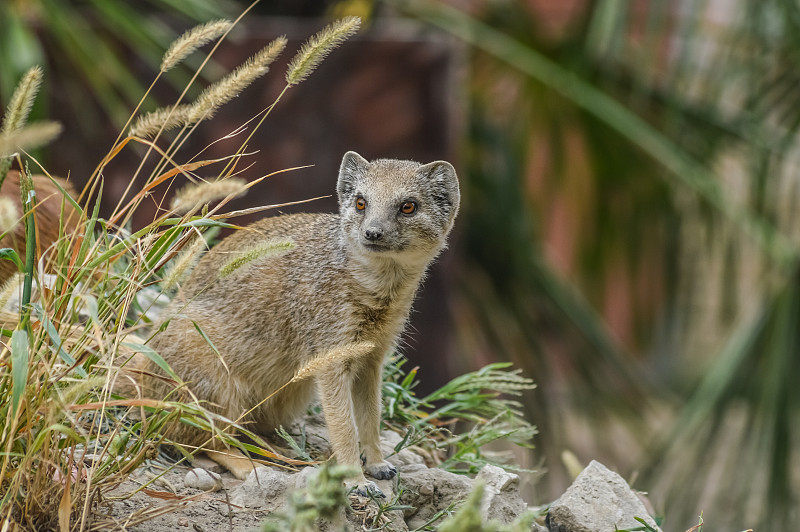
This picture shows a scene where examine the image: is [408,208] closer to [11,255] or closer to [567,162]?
[11,255]

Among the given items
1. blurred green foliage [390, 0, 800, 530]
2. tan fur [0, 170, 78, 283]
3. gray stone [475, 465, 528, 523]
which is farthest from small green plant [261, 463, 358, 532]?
blurred green foliage [390, 0, 800, 530]

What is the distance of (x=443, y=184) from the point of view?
3.11 m

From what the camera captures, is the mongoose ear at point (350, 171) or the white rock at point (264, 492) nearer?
the white rock at point (264, 492)

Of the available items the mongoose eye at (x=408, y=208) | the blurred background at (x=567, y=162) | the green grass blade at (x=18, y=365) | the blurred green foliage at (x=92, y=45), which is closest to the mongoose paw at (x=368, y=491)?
the mongoose eye at (x=408, y=208)

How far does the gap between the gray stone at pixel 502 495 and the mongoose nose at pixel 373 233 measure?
0.70 meters

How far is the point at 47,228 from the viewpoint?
3.80 meters

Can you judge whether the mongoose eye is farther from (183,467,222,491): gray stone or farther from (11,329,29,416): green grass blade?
(11,329,29,416): green grass blade

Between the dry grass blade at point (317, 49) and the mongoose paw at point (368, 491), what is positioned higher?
the dry grass blade at point (317, 49)

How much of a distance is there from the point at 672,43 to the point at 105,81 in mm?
6563

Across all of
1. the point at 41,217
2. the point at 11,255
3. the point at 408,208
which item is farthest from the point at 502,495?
the point at 41,217

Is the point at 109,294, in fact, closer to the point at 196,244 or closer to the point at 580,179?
the point at 196,244

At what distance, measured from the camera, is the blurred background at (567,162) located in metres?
5.03

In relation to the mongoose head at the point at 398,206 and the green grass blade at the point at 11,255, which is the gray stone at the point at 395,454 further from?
the green grass blade at the point at 11,255

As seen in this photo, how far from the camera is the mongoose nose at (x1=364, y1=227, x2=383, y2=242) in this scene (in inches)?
115
